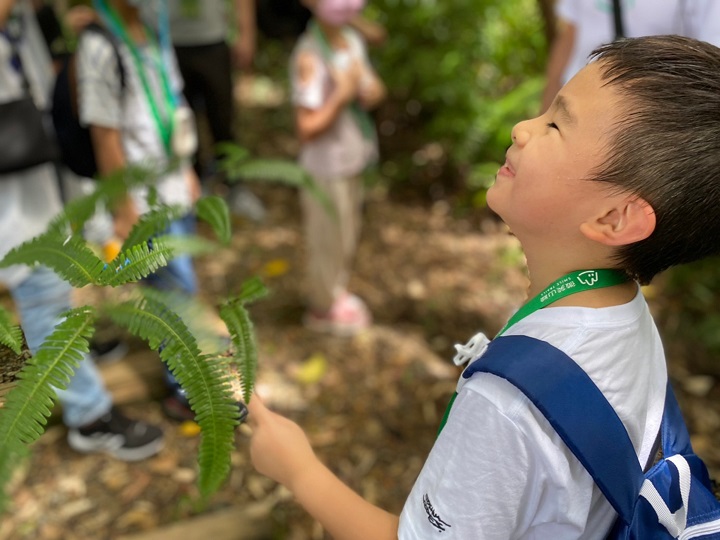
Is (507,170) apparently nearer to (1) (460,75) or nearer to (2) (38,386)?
(2) (38,386)

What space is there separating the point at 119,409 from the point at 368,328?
4.65 ft

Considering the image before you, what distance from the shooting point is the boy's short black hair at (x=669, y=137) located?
3.27 ft

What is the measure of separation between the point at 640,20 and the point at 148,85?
1865mm

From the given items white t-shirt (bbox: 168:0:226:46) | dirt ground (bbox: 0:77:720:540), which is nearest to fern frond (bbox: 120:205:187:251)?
dirt ground (bbox: 0:77:720:540)

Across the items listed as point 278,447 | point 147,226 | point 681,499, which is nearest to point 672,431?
point 681,499

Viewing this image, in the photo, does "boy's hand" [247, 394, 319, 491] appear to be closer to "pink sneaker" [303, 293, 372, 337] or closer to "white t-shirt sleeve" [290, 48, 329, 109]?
"white t-shirt sleeve" [290, 48, 329, 109]

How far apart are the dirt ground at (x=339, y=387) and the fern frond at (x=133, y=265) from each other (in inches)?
43.6

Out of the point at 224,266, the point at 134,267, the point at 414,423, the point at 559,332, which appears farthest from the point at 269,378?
the point at 559,332

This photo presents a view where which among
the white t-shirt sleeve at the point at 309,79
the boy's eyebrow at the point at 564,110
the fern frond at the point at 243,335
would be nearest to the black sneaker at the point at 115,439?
the white t-shirt sleeve at the point at 309,79

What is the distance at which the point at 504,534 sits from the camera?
1.04 metres

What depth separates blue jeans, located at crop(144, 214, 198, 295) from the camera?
291 cm

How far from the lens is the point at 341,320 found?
3.76m

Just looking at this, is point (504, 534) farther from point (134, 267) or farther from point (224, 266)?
point (224, 266)

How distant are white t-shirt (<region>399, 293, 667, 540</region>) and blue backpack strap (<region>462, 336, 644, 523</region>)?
0.10ft
